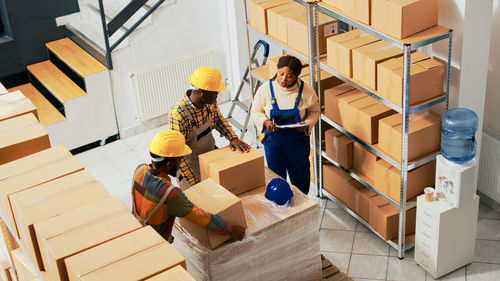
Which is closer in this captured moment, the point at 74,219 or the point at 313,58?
the point at 74,219

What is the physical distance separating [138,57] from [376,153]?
3635 mm

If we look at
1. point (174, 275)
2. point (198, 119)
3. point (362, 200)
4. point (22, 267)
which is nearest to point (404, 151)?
point (362, 200)

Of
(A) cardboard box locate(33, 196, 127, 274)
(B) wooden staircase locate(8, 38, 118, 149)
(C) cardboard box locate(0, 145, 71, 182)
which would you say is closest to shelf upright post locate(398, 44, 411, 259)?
(A) cardboard box locate(33, 196, 127, 274)

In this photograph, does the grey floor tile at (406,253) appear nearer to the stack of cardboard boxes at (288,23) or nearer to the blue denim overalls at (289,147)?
the blue denim overalls at (289,147)

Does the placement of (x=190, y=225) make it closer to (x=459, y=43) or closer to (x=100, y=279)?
(x=100, y=279)

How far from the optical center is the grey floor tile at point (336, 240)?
237 inches

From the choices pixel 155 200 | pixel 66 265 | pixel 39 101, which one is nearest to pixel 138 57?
pixel 39 101

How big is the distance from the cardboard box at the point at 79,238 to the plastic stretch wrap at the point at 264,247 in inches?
40.6

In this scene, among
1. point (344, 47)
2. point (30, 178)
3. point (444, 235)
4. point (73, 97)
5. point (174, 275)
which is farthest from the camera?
point (73, 97)

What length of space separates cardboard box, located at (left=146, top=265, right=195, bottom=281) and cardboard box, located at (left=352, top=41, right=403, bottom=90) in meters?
2.90

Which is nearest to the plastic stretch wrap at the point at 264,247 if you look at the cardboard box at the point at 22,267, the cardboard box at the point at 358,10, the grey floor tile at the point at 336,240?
the grey floor tile at the point at 336,240

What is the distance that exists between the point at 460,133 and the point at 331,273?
159 centimetres

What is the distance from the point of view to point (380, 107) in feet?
18.8

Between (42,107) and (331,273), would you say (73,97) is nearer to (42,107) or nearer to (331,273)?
(42,107)
